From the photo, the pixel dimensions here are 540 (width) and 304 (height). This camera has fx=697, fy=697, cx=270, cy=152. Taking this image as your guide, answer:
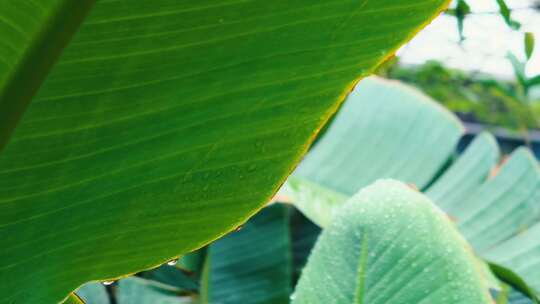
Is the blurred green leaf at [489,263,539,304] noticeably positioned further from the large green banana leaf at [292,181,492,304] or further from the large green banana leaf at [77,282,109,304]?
the large green banana leaf at [77,282,109,304]

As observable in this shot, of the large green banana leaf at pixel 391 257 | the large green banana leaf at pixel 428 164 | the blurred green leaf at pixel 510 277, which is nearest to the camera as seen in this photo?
the large green banana leaf at pixel 391 257

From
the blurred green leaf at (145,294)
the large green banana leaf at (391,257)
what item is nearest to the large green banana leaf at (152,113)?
the large green banana leaf at (391,257)

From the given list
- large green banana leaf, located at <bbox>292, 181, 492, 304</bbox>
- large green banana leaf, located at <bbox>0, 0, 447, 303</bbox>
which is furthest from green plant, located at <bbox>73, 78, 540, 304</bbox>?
large green banana leaf, located at <bbox>0, 0, 447, 303</bbox>

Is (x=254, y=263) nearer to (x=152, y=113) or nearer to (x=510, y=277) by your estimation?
(x=510, y=277)

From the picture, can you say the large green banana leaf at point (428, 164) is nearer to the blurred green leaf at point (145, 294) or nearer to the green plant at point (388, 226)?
the green plant at point (388, 226)

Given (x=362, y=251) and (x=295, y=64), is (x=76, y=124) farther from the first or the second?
(x=362, y=251)

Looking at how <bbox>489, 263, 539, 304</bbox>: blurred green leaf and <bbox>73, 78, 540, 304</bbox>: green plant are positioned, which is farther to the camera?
<bbox>489, 263, 539, 304</bbox>: blurred green leaf

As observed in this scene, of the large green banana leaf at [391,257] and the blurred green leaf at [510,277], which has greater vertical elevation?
the large green banana leaf at [391,257]
